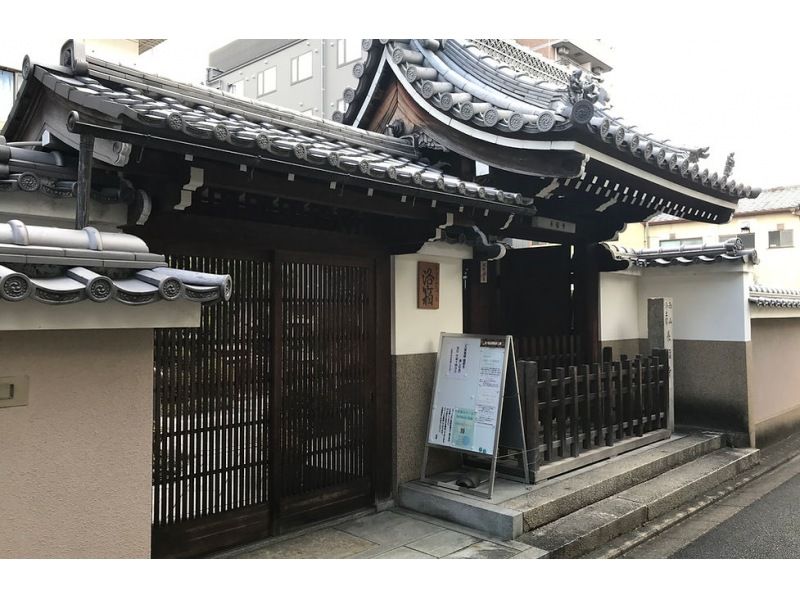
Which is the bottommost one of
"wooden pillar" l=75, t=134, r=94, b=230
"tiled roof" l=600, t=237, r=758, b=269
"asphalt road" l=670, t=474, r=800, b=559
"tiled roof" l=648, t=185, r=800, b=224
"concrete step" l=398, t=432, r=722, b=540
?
"asphalt road" l=670, t=474, r=800, b=559

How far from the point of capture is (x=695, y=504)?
7980mm

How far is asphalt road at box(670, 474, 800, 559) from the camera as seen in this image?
21.4 feet

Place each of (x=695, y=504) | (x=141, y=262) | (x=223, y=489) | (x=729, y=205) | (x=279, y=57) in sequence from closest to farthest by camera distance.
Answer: (x=141, y=262)
(x=223, y=489)
(x=695, y=504)
(x=729, y=205)
(x=279, y=57)

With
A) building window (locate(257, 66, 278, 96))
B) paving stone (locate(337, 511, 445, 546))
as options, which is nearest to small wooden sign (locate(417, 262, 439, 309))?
paving stone (locate(337, 511, 445, 546))

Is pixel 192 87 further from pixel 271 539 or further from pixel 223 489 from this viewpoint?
pixel 271 539

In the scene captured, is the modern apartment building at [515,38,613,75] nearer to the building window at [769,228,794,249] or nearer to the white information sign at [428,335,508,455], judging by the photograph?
the building window at [769,228,794,249]

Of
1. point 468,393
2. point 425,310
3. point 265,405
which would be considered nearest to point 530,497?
point 468,393

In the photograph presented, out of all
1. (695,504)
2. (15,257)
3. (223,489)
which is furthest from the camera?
(695,504)

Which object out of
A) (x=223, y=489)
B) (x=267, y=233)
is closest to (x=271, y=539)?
(x=223, y=489)

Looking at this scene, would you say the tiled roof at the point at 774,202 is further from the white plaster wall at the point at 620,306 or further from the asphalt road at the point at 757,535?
the asphalt road at the point at 757,535

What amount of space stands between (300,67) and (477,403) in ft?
91.5

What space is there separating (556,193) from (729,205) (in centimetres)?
325

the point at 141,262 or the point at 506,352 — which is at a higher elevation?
the point at 141,262

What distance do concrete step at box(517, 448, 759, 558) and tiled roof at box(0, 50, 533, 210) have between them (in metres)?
3.46
